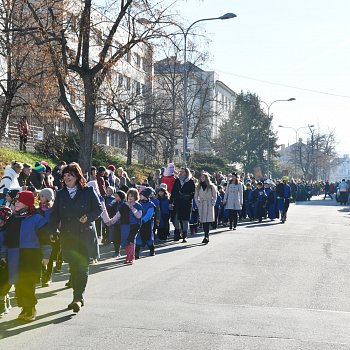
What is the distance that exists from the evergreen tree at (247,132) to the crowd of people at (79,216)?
54.3 metres

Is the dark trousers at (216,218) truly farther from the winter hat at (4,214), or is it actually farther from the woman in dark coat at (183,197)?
the winter hat at (4,214)

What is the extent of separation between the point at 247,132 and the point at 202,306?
7286 centimetres

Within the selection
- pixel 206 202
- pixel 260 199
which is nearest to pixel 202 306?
pixel 206 202

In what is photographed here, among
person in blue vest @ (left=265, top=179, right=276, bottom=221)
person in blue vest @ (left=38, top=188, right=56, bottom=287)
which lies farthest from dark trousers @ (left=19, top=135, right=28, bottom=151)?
person in blue vest @ (left=38, top=188, right=56, bottom=287)

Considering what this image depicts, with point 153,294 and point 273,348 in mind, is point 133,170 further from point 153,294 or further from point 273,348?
point 273,348

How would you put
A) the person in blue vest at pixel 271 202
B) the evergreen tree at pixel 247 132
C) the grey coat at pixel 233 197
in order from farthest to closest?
the evergreen tree at pixel 247 132, the person in blue vest at pixel 271 202, the grey coat at pixel 233 197

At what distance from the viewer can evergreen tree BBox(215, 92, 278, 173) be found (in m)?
79.8

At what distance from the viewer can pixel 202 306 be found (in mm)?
8430

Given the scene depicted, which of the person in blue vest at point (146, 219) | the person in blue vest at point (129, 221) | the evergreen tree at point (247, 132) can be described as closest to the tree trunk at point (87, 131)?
the person in blue vest at point (146, 219)

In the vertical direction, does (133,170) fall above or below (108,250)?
above

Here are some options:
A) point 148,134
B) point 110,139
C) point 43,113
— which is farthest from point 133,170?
point 110,139

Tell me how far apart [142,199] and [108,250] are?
1776mm

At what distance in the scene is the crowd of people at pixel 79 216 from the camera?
7.70 metres

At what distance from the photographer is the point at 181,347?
6.36m
